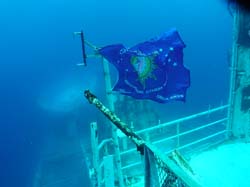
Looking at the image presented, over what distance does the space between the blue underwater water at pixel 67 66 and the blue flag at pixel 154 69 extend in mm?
18595

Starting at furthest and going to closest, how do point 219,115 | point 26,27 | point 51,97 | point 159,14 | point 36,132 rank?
point 159,14, point 26,27, point 51,97, point 36,132, point 219,115

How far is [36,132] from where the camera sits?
5309cm

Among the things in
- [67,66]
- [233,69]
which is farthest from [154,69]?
[67,66]

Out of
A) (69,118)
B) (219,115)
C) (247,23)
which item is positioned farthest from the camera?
(69,118)

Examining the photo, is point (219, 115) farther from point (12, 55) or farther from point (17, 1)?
point (17, 1)

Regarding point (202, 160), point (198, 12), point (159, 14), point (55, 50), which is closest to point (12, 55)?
point (55, 50)

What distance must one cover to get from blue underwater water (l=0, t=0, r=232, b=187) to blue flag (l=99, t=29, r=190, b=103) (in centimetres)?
1859

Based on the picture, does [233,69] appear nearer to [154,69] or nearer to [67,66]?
[154,69]

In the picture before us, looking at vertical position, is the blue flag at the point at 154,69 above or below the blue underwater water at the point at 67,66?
above

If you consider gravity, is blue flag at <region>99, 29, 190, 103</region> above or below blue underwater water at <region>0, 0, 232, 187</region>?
above

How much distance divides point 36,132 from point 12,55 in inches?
2476

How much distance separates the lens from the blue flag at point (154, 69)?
6.64m

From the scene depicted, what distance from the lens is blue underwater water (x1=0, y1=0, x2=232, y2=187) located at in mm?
45031

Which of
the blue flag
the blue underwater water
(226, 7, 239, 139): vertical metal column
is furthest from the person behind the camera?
the blue underwater water
